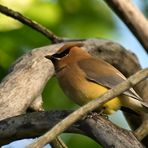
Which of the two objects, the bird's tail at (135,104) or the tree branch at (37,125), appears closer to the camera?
the tree branch at (37,125)

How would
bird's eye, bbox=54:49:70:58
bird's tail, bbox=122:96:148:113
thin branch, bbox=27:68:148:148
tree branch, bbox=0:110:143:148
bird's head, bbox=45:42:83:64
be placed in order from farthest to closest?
bird's eye, bbox=54:49:70:58 < bird's head, bbox=45:42:83:64 < bird's tail, bbox=122:96:148:113 < tree branch, bbox=0:110:143:148 < thin branch, bbox=27:68:148:148

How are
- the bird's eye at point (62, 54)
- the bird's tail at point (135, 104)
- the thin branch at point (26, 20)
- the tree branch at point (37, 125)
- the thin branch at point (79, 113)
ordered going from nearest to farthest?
the thin branch at point (79, 113)
the tree branch at point (37, 125)
the thin branch at point (26, 20)
the bird's tail at point (135, 104)
the bird's eye at point (62, 54)

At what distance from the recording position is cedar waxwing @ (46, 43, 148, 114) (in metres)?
4.04

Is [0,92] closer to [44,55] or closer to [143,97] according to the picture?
[44,55]

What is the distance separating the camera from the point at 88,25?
3332mm

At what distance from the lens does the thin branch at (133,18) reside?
10.8 ft

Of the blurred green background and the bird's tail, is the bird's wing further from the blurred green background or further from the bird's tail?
the blurred green background

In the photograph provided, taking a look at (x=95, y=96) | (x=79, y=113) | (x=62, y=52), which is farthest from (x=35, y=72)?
(x=79, y=113)

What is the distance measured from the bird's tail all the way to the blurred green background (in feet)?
2.24

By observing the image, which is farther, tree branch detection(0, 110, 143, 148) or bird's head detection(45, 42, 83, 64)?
bird's head detection(45, 42, 83, 64)

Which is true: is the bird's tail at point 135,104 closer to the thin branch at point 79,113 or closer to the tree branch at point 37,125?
the tree branch at point 37,125

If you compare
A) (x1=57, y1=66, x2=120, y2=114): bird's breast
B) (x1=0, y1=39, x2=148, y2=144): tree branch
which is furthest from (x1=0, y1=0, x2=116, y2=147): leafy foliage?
(x1=57, y1=66, x2=120, y2=114): bird's breast

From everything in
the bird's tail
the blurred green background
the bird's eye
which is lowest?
the bird's tail

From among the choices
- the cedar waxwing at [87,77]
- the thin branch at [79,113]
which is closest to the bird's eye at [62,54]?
the cedar waxwing at [87,77]
